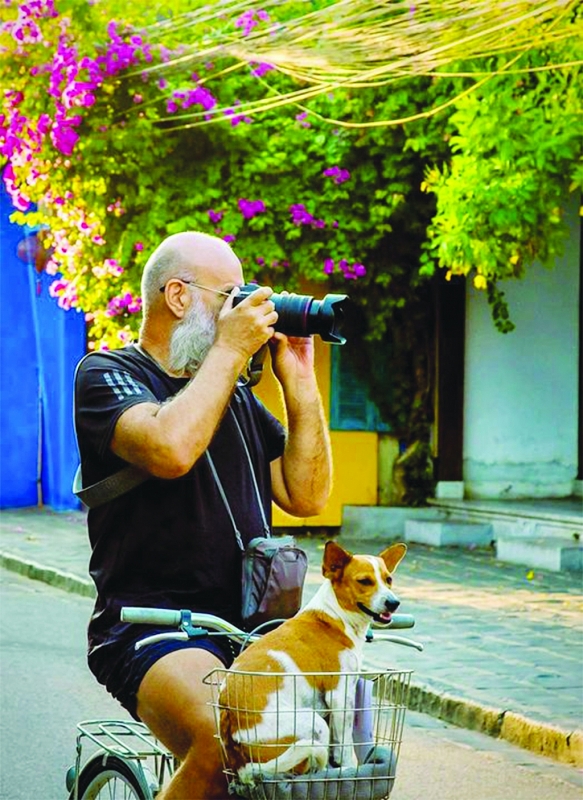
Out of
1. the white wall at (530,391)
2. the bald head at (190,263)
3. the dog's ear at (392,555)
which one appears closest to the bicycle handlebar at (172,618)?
the dog's ear at (392,555)

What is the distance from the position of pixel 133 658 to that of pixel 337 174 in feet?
36.4

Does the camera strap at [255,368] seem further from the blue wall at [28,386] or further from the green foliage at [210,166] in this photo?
the blue wall at [28,386]

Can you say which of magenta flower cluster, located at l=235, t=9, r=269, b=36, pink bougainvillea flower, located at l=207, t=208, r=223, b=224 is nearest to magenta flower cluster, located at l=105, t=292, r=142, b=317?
pink bougainvillea flower, located at l=207, t=208, r=223, b=224

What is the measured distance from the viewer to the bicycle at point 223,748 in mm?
2900

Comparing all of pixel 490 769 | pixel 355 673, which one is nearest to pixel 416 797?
pixel 490 769

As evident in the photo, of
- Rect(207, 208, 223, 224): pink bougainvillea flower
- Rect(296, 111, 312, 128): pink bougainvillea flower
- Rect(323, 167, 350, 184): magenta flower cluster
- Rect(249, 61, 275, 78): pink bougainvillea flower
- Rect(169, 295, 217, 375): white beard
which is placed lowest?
Rect(169, 295, 217, 375): white beard

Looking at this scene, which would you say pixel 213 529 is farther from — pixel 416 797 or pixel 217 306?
pixel 416 797

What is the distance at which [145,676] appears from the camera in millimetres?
3369

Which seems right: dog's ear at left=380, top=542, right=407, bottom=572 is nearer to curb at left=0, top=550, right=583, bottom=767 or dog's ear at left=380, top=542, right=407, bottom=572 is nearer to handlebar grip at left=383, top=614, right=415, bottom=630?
handlebar grip at left=383, top=614, right=415, bottom=630

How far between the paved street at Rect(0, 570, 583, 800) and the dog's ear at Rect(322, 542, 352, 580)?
3332 millimetres

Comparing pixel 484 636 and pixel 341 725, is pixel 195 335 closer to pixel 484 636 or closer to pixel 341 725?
pixel 341 725

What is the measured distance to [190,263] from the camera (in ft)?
11.8

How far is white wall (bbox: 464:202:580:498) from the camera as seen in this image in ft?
49.9

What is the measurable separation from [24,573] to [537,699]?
681 cm
